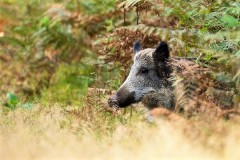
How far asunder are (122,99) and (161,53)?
67 cm

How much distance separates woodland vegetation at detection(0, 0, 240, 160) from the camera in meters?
5.07

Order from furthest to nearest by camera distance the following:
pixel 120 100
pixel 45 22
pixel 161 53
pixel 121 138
→ 1. pixel 45 22
2. pixel 161 53
3. pixel 120 100
4. pixel 121 138

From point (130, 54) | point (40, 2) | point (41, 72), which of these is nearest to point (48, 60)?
point (41, 72)

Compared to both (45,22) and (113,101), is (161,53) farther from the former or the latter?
(45,22)

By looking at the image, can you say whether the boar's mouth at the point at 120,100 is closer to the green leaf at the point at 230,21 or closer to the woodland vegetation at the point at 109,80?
the woodland vegetation at the point at 109,80

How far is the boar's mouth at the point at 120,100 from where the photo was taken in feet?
22.8

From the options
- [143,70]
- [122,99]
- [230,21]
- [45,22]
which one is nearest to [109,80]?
[143,70]

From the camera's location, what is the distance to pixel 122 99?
698 centimetres

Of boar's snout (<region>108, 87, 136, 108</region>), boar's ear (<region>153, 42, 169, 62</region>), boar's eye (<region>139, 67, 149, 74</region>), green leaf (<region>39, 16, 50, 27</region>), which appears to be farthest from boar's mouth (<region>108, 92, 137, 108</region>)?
green leaf (<region>39, 16, 50, 27</region>)

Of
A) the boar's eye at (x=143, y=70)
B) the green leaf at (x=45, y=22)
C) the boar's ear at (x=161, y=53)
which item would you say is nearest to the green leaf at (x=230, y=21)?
the boar's ear at (x=161, y=53)

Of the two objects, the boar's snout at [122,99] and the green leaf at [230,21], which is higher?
the green leaf at [230,21]

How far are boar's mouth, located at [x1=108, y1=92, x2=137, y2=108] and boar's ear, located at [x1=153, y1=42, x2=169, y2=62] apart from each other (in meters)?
0.49

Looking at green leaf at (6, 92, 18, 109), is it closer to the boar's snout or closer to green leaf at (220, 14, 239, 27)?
the boar's snout

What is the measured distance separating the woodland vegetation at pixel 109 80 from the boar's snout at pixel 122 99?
20cm
